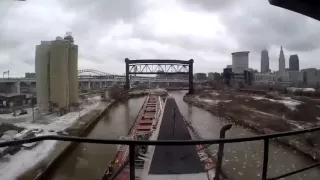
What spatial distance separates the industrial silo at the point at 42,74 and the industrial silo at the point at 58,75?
18.1 inches

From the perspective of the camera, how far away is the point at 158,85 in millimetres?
74188

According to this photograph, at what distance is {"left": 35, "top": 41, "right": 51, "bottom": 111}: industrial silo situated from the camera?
19.8 meters

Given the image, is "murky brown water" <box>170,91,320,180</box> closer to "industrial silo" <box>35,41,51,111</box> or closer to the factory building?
the factory building

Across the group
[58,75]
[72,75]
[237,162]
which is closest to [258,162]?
[237,162]

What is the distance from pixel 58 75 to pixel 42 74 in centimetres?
145

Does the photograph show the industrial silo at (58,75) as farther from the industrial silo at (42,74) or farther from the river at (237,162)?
the river at (237,162)

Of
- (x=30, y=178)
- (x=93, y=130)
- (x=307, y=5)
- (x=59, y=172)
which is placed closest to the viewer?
(x=307, y=5)

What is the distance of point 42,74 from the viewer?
65.6 ft

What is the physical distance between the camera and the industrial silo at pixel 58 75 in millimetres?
19547

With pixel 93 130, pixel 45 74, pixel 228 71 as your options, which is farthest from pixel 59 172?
pixel 228 71

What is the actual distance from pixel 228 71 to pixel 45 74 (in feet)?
137

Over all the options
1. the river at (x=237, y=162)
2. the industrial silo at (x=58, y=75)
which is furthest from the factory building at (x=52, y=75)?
the river at (x=237, y=162)

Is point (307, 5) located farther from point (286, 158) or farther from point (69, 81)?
point (69, 81)

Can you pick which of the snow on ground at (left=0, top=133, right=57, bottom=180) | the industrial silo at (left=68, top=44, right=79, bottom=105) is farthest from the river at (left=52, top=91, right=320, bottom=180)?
the industrial silo at (left=68, top=44, right=79, bottom=105)
